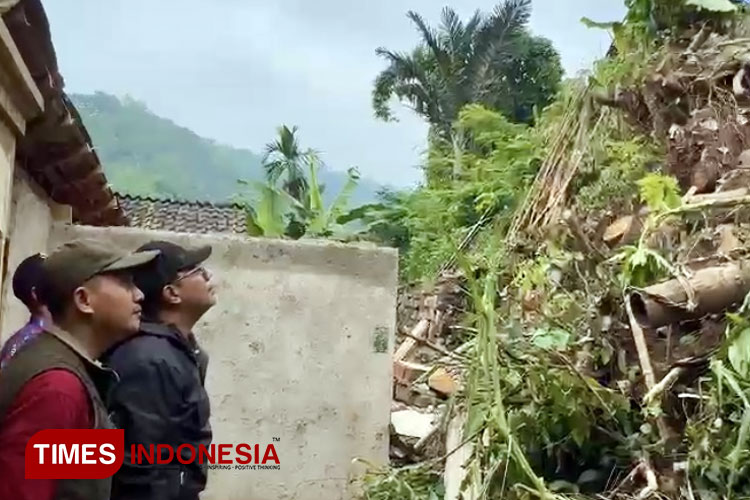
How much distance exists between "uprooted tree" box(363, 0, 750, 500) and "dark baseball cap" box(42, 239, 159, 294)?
1672 mm

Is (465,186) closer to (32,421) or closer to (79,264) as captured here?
(79,264)

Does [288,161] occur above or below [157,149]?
below

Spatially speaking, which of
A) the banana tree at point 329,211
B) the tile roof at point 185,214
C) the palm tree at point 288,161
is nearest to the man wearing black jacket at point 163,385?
the banana tree at point 329,211

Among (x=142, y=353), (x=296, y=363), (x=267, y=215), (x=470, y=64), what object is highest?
(x=470, y=64)

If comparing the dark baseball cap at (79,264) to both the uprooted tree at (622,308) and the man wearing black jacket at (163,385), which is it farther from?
the uprooted tree at (622,308)

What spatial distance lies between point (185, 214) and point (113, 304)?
12.7m

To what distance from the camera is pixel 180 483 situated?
3.00 meters

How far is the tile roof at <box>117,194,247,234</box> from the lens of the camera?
1348 centimetres

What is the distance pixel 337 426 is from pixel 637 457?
2211 mm

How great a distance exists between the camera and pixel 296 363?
5.38m

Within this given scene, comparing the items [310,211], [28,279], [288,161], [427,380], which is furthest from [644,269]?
[288,161]

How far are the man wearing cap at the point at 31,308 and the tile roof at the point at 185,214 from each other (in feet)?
34.5

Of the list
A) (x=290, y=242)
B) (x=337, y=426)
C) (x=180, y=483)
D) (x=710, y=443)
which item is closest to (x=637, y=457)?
(x=710, y=443)

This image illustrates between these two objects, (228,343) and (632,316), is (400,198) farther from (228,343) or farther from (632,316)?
(632,316)
